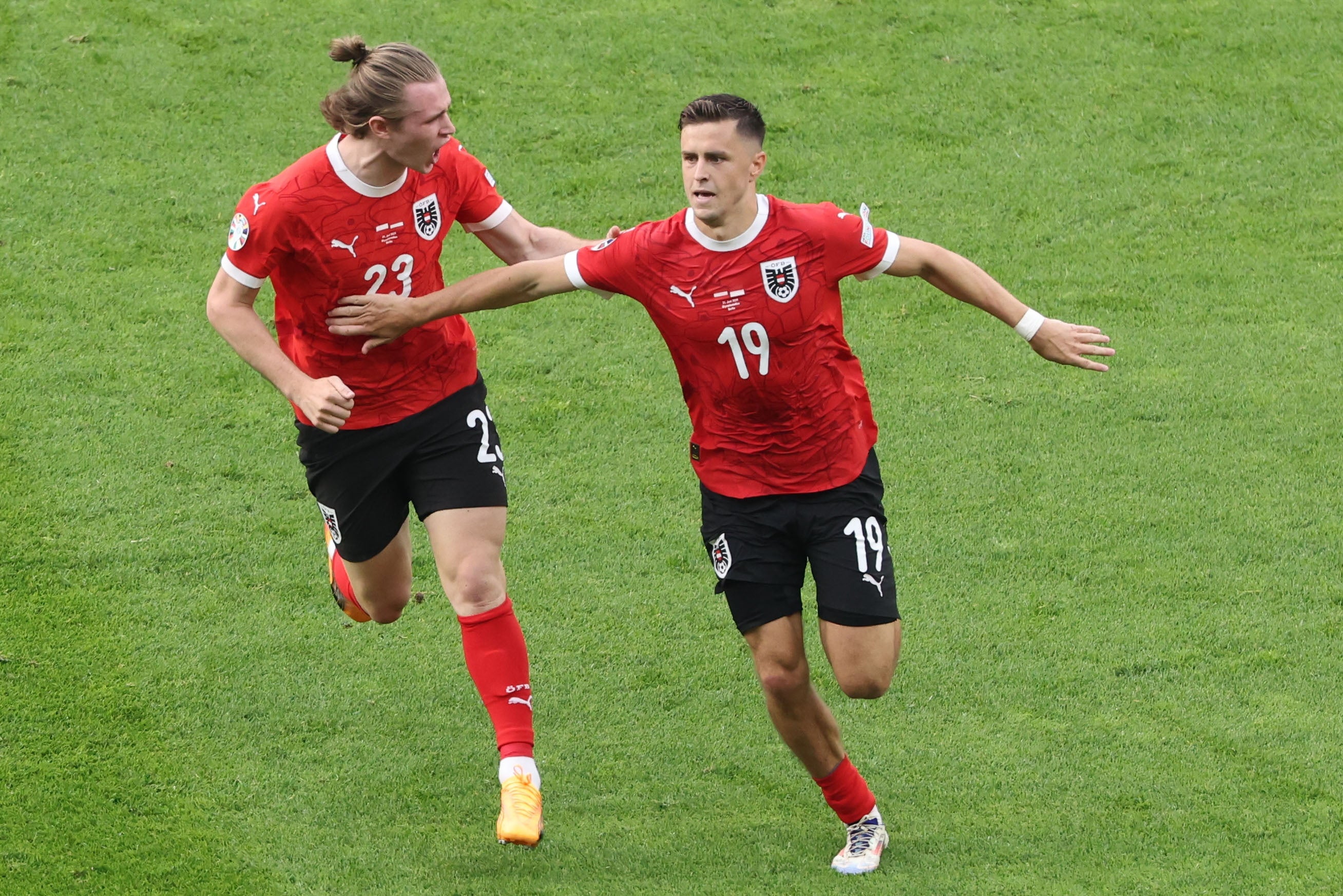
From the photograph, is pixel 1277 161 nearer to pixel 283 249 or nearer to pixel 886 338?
pixel 886 338

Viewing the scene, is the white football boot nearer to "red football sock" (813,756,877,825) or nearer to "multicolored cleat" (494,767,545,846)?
"red football sock" (813,756,877,825)

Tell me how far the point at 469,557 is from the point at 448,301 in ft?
2.89

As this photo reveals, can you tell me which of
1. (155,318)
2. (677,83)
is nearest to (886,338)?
(677,83)

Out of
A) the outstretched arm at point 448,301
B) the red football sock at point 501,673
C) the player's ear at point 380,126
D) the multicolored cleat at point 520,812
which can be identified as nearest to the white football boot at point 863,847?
the multicolored cleat at point 520,812

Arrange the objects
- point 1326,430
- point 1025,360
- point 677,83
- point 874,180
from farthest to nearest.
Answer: point 677,83, point 874,180, point 1025,360, point 1326,430

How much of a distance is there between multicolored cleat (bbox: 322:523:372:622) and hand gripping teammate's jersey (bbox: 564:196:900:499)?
1.92m

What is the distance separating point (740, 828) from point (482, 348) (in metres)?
Result: 4.41

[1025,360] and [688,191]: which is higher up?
[688,191]

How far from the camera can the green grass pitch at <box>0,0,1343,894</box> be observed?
226 inches

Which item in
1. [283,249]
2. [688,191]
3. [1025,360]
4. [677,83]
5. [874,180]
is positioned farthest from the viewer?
[677,83]

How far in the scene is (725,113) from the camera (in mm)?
5027

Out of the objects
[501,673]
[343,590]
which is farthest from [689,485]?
[501,673]

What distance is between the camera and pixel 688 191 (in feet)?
16.6

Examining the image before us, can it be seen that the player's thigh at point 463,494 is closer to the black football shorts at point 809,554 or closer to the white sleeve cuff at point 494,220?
the white sleeve cuff at point 494,220
